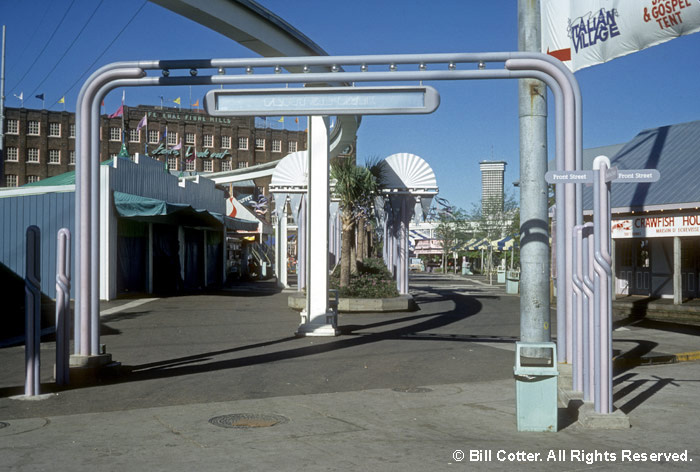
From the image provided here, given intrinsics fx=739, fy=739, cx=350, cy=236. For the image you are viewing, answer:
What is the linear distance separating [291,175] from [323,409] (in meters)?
16.9

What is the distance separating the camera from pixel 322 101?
32.2 feet

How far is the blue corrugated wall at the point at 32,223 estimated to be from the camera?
22656mm

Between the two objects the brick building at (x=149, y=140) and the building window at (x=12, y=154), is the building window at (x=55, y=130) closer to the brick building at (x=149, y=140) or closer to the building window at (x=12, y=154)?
the brick building at (x=149, y=140)

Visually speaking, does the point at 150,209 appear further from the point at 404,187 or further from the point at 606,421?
the point at 606,421

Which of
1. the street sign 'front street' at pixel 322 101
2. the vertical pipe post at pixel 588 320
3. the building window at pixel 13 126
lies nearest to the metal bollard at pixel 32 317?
the street sign 'front street' at pixel 322 101

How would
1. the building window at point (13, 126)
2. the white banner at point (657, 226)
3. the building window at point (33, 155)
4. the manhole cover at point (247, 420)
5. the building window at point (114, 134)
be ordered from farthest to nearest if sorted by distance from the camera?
the building window at point (114, 134) < the building window at point (33, 155) < the building window at point (13, 126) < the white banner at point (657, 226) < the manhole cover at point (247, 420)

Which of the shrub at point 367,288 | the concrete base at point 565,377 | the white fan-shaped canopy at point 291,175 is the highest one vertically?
A: the white fan-shaped canopy at point 291,175

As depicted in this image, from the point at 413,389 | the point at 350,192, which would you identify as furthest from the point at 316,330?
the point at 350,192

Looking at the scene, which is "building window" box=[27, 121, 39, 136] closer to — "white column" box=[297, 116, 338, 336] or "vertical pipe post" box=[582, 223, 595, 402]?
"white column" box=[297, 116, 338, 336]

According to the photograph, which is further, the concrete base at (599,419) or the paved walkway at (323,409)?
the concrete base at (599,419)

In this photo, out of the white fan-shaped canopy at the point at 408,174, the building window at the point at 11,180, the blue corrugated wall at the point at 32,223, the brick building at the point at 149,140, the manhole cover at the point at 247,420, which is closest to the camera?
the manhole cover at the point at 247,420

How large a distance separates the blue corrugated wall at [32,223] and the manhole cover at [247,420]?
16581 mm

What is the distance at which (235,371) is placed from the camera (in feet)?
35.8

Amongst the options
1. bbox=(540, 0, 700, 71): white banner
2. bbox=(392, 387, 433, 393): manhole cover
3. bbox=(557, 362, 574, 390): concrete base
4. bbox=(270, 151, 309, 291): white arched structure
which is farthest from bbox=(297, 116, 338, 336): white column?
bbox=(557, 362, 574, 390): concrete base
